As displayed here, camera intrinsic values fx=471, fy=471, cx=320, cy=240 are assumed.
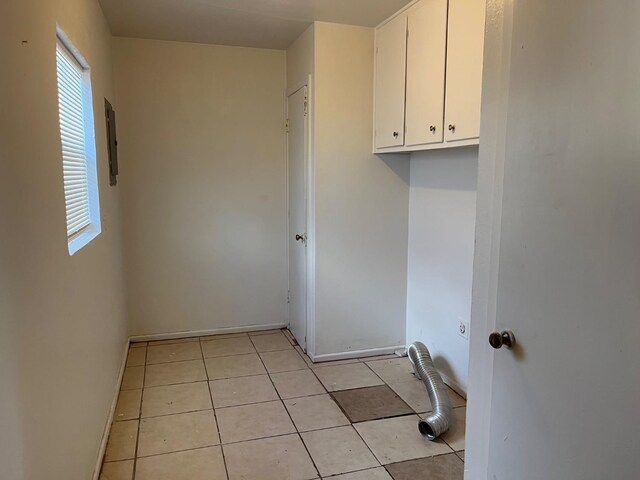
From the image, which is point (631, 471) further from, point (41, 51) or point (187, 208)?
point (187, 208)

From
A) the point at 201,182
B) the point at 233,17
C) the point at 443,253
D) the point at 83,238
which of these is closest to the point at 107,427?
the point at 83,238

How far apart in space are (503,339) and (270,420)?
5.61 feet

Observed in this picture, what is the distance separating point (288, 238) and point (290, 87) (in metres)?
1.25

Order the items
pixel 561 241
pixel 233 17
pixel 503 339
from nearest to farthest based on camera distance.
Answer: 1. pixel 561 241
2. pixel 503 339
3. pixel 233 17

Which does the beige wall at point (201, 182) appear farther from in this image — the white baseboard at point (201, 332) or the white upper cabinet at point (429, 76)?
the white upper cabinet at point (429, 76)

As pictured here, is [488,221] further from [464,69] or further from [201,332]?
[201,332]

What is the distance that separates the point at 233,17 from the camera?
3.08 m

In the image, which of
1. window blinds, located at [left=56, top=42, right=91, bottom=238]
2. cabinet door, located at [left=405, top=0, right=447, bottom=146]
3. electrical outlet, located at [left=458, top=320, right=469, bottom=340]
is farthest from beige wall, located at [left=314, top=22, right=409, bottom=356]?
window blinds, located at [left=56, top=42, right=91, bottom=238]

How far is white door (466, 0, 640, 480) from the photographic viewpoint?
971mm

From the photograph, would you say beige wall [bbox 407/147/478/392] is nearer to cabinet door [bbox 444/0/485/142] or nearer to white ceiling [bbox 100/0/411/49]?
cabinet door [bbox 444/0/485/142]

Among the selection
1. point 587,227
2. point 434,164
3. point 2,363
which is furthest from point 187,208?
point 587,227

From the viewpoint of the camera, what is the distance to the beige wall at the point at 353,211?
3.27 m

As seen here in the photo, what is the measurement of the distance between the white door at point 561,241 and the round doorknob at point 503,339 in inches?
0.8

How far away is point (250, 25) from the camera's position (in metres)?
3.24
